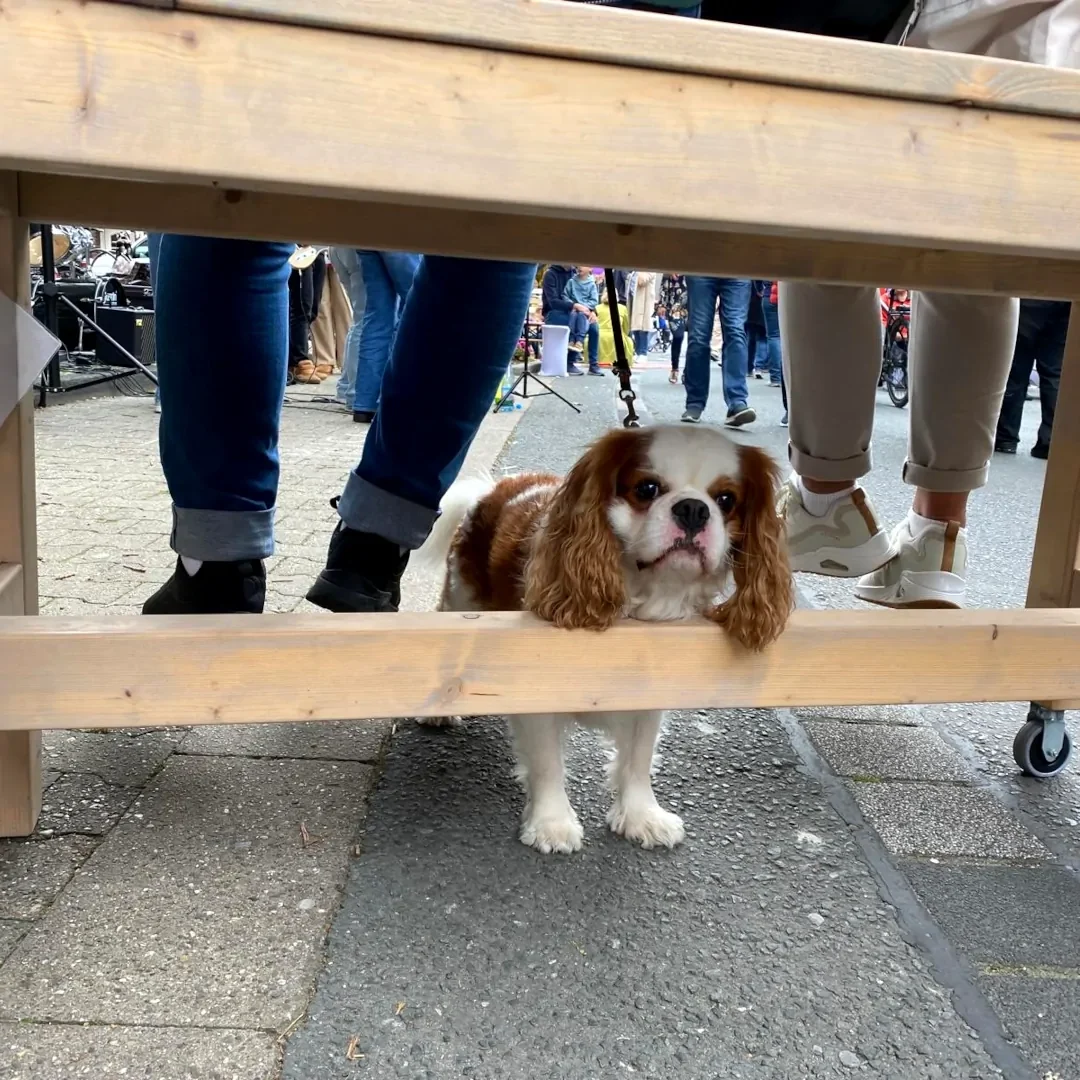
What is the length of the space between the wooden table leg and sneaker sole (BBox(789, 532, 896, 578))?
1.52 m

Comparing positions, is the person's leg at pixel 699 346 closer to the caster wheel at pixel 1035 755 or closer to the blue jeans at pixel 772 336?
the blue jeans at pixel 772 336

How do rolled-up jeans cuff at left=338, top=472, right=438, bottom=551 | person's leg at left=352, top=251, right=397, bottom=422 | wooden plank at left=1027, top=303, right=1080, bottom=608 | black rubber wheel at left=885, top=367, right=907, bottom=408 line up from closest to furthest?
wooden plank at left=1027, top=303, right=1080, bottom=608 → rolled-up jeans cuff at left=338, top=472, right=438, bottom=551 → person's leg at left=352, top=251, right=397, bottom=422 → black rubber wheel at left=885, top=367, right=907, bottom=408

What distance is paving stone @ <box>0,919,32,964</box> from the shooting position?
113 cm

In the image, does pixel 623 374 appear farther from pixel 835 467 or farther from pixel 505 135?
pixel 505 135

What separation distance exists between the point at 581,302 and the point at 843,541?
1188 cm

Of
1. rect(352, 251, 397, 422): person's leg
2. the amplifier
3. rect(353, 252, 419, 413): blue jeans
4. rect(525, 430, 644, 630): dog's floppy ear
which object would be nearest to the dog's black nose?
rect(525, 430, 644, 630): dog's floppy ear

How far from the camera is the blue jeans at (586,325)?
518 inches

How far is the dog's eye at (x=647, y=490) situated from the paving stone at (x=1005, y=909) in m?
0.66

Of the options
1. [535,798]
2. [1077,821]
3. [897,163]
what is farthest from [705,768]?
[897,163]

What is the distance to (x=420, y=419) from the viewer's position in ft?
5.96

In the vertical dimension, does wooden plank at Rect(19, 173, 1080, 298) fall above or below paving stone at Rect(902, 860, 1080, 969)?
above

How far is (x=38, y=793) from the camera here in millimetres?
1396

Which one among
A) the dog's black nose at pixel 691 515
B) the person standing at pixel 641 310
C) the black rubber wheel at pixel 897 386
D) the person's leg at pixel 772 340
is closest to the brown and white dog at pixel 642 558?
the dog's black nose at pixel 691 515

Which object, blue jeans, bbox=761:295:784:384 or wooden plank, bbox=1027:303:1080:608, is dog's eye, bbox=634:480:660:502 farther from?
blue jeans, bbox=761:295:784:384
